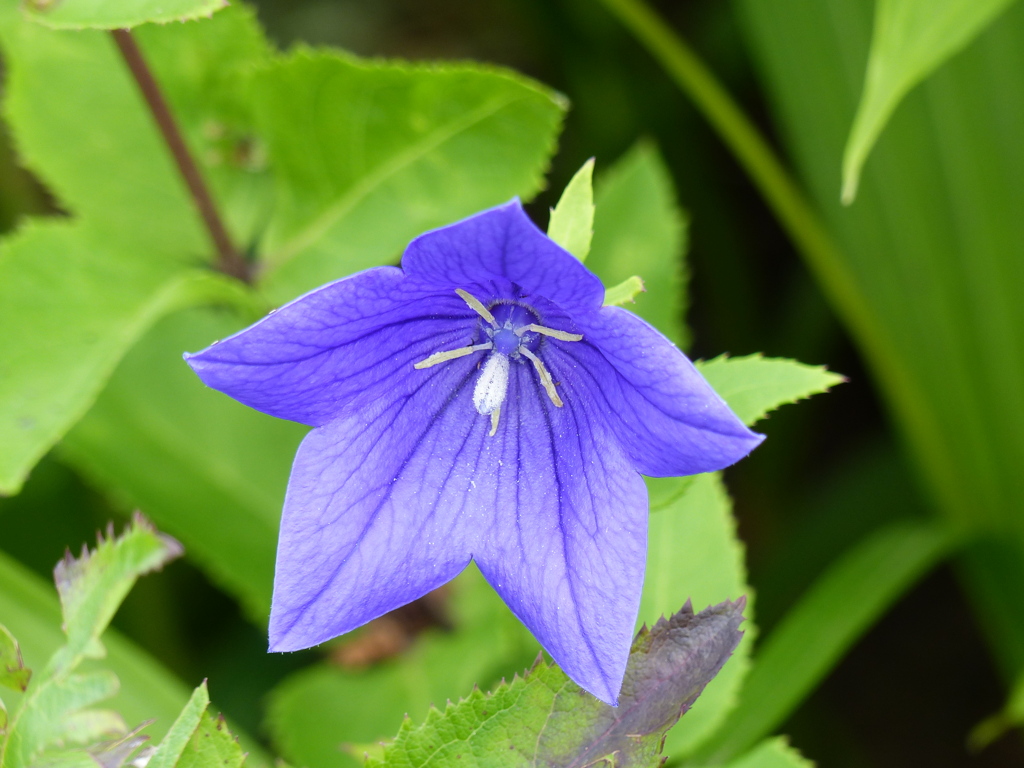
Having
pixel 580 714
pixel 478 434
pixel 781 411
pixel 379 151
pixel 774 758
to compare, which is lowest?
pixel 781 411

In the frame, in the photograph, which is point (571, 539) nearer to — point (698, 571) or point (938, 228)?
point (698, 571)

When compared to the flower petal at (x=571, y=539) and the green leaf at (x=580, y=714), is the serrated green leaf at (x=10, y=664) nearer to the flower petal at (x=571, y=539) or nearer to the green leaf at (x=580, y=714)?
the green leaf at (x=580, y=714)

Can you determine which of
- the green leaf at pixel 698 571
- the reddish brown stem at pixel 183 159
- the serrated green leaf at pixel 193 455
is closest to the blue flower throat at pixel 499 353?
the green leaf at pixel 698 571

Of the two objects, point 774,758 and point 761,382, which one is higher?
point 761,382

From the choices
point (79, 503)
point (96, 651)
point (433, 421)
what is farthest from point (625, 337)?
point (79, 503)

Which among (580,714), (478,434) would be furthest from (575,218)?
(580,714)

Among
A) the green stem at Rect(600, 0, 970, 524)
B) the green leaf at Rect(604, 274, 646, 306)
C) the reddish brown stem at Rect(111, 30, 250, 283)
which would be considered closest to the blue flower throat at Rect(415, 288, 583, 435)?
the green leaf at Rect(604, 274, 646, 306)
